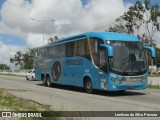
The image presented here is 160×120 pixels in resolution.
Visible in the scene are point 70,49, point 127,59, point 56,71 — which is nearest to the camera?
point 127,59

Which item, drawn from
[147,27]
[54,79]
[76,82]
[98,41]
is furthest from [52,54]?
[147,27]

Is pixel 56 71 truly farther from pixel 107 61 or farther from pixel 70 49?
pixel 107 61

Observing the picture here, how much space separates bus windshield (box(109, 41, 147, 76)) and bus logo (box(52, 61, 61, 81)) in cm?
806

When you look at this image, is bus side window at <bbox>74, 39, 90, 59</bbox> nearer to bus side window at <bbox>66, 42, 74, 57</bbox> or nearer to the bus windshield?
bus side window at <bbox>66, 42, 74, 57</bbox>

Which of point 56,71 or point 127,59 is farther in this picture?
point 56,71

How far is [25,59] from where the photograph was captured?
12594 cm

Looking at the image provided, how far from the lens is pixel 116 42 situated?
63.5 ft

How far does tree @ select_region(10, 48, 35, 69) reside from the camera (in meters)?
121

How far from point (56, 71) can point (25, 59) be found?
100164mm

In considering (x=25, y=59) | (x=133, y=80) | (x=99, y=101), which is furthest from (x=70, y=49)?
(x=25, y=59)

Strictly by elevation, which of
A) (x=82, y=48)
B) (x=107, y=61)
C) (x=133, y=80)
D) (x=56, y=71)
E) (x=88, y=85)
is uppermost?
(x=82, y=48)

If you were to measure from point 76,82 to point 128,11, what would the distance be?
40293 mm

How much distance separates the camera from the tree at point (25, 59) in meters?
121

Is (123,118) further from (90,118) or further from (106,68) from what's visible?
(106,68)
